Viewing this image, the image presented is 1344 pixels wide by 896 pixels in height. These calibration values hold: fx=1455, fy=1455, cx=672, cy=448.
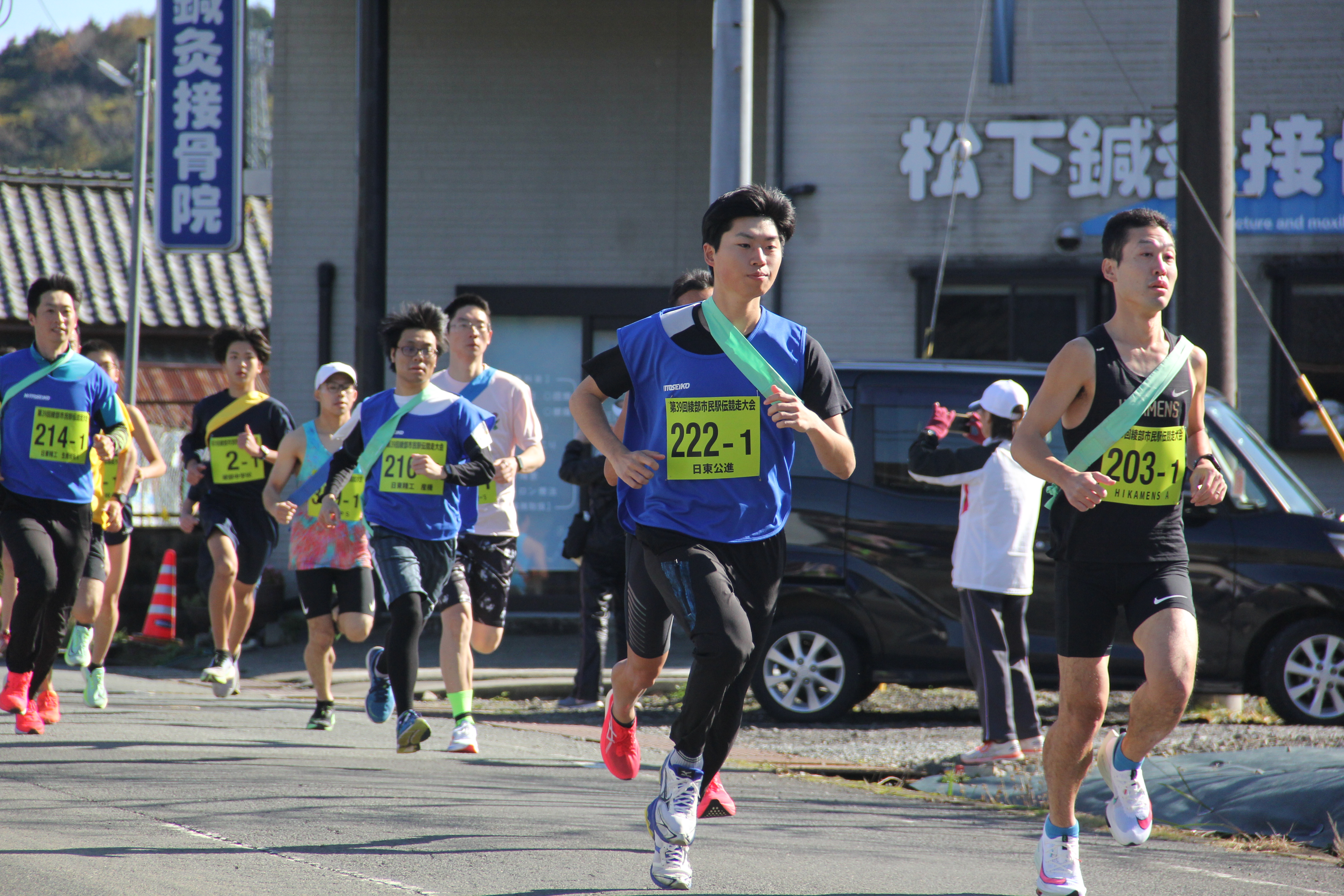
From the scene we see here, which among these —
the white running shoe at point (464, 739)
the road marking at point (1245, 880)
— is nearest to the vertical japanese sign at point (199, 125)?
the white running shoe at point (464, 739)

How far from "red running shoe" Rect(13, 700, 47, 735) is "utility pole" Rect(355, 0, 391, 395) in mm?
5196

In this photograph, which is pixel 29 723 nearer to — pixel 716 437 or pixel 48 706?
pixel 48 706

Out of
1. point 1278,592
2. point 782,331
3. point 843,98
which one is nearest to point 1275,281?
point 843,98

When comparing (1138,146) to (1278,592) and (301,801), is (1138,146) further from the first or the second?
(301,801)

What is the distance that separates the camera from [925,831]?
5.73 m

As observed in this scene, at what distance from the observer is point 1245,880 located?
4914 millimetres

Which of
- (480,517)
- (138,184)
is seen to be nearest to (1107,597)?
(480,517)

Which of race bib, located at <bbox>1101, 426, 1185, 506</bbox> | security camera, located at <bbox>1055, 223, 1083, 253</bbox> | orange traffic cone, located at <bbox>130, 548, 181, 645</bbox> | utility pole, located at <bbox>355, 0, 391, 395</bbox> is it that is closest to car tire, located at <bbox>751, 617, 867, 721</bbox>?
race bib, located at <bbox>1101, 426, 1185, 506</bbox>

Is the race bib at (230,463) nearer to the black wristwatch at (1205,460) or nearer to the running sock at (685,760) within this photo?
the running sock at (685,760)

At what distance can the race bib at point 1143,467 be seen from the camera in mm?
4492

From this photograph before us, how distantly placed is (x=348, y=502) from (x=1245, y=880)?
4700 millimetres

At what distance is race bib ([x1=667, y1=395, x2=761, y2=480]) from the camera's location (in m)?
4.48

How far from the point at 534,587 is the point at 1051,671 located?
20.4ft

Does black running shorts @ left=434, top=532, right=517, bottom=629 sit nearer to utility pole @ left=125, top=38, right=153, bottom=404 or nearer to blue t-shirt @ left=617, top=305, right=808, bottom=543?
blue t-shirt @ left=617, top=305, right=808, bottom=543
